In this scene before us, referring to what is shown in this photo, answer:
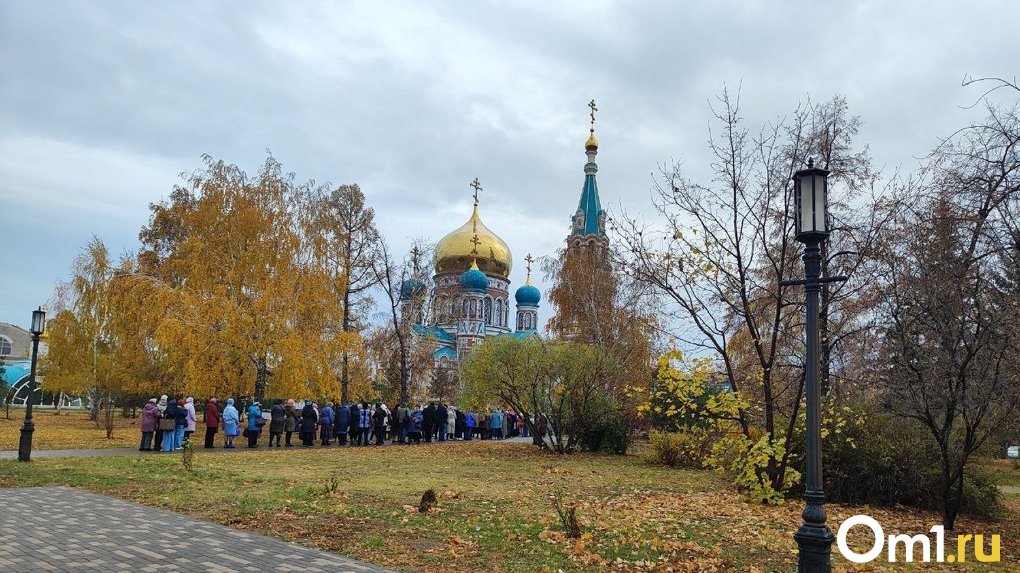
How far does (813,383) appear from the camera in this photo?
20.4 feet

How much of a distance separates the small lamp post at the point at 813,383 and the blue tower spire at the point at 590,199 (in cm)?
5210

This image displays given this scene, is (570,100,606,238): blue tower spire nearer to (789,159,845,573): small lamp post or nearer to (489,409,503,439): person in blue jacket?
(489,409,503,439): person in blue jacket

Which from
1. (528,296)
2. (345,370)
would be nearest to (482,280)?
(528,296)

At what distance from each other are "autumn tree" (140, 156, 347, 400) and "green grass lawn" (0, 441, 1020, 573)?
7.56 metres

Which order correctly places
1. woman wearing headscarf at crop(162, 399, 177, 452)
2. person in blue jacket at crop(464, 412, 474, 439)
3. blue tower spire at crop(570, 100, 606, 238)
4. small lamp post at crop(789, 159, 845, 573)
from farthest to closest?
blue tower spire at crop(570, 100, 606, 238)
person in blue jacket at crop(464, 412, 474, 439)
woman wearing headscarf at crop(162, 399, 177, 452)
small lamp post at crop(789, 159, 845, 573)

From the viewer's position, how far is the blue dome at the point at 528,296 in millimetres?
72625

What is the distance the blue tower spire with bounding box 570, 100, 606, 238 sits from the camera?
59.5 metres

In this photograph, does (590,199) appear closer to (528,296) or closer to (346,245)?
(528,296)

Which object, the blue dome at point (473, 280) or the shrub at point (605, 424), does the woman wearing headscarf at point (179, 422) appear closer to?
the shrub at point (605, 424)

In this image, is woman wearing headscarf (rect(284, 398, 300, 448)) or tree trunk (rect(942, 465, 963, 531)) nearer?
tree trunk (rect(942, 465, 963, 531))

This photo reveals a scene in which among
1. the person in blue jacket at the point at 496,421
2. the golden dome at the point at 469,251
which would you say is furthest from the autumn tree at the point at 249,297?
the golden dome at the point at 469,251

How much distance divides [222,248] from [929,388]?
23727 millimetres

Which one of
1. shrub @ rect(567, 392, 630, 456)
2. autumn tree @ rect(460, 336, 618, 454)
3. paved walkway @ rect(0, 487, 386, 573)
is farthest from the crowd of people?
paved walkway @ rect(0, 487, 386, 573)

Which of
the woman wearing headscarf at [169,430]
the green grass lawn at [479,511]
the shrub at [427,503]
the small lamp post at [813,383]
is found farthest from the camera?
the woman wearing headscarf at [169,430]
